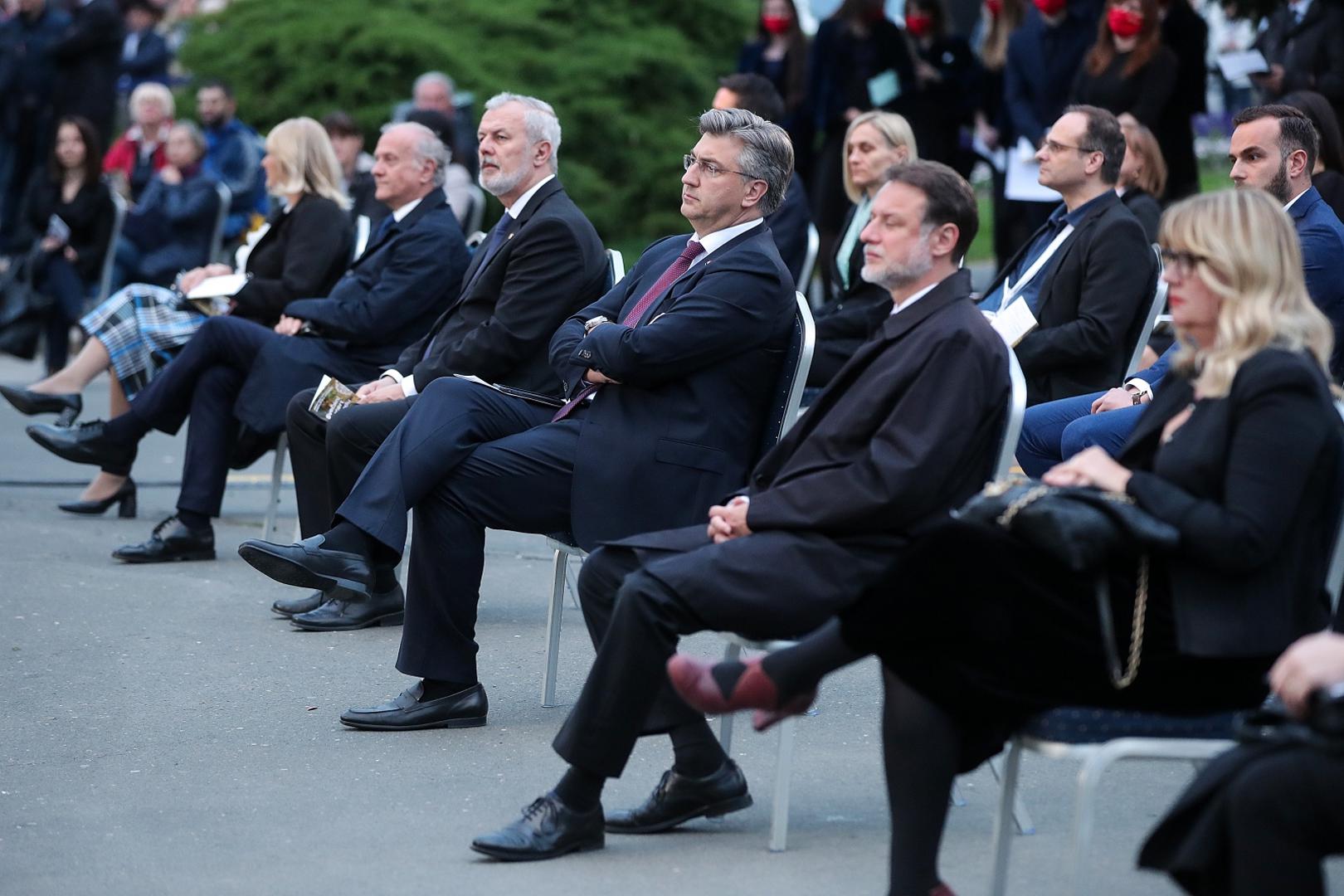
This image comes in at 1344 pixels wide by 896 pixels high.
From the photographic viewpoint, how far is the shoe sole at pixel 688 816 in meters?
4.22

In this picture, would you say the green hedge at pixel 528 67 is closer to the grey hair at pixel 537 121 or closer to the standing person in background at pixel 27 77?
the standing person in background at pixel 27 77

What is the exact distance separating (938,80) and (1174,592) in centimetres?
805

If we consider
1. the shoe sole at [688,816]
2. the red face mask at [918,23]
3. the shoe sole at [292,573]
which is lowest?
the shoe sole at [688,816]

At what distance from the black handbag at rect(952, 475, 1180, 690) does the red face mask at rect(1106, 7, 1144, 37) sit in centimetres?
613

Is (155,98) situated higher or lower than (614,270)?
higher

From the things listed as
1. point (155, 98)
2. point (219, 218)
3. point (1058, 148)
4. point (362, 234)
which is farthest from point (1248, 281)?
point (155, 98)

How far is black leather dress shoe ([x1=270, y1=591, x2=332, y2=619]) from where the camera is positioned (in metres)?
6.45

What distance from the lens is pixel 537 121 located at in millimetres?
6137

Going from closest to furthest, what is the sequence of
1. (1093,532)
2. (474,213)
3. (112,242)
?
(1093,532), (474,213), (112,242)

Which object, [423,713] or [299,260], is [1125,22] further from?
[423,713]

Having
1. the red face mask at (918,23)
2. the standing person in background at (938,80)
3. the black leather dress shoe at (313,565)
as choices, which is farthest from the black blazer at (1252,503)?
the red face mask at (918,23)

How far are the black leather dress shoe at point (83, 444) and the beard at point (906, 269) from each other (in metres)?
4.65

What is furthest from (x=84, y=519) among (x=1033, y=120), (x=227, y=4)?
(x=227, y=4)

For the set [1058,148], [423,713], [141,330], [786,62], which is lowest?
[423,713]
